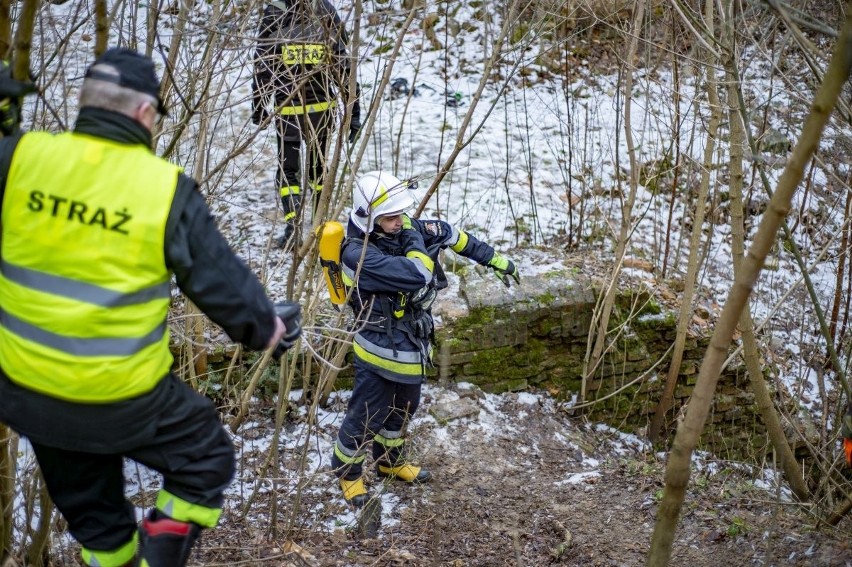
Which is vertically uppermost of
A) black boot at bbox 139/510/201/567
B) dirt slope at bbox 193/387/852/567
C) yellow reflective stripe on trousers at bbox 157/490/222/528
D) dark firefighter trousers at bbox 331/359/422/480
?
yellow reflective stripe on trousers at bbox 157/490/222/528

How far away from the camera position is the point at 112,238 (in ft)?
6.62

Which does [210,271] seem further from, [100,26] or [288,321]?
[100,26]

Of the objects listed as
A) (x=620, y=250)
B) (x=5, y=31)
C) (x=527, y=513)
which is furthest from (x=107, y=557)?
(x=620, y=250)

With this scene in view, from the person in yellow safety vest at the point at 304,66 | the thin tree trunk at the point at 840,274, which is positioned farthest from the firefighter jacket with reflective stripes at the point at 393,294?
the thin tree trunk at the point at 840,274

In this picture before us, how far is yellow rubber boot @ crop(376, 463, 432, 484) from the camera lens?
15.6 feet

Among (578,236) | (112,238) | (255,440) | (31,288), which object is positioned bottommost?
(255,440)

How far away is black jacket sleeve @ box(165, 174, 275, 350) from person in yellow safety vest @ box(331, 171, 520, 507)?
1.40 meters

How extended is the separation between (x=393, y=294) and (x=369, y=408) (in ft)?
2.20

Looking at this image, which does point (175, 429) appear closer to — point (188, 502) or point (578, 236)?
point (188, 502)

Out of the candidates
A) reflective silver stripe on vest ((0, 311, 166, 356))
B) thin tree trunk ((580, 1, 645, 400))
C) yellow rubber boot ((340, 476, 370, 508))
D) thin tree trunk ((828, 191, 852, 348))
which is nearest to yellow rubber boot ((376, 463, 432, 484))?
yellow rubber boot ((340, 476, 370, 508))

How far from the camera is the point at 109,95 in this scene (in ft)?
6.70

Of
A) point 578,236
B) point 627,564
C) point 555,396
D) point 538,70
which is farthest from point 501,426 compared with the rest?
point 538,70

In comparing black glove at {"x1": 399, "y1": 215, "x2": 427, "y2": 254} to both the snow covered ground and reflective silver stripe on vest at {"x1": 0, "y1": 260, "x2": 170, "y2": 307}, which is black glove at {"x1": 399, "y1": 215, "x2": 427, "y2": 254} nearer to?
the snow covered ground

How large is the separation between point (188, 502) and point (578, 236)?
206 inches
